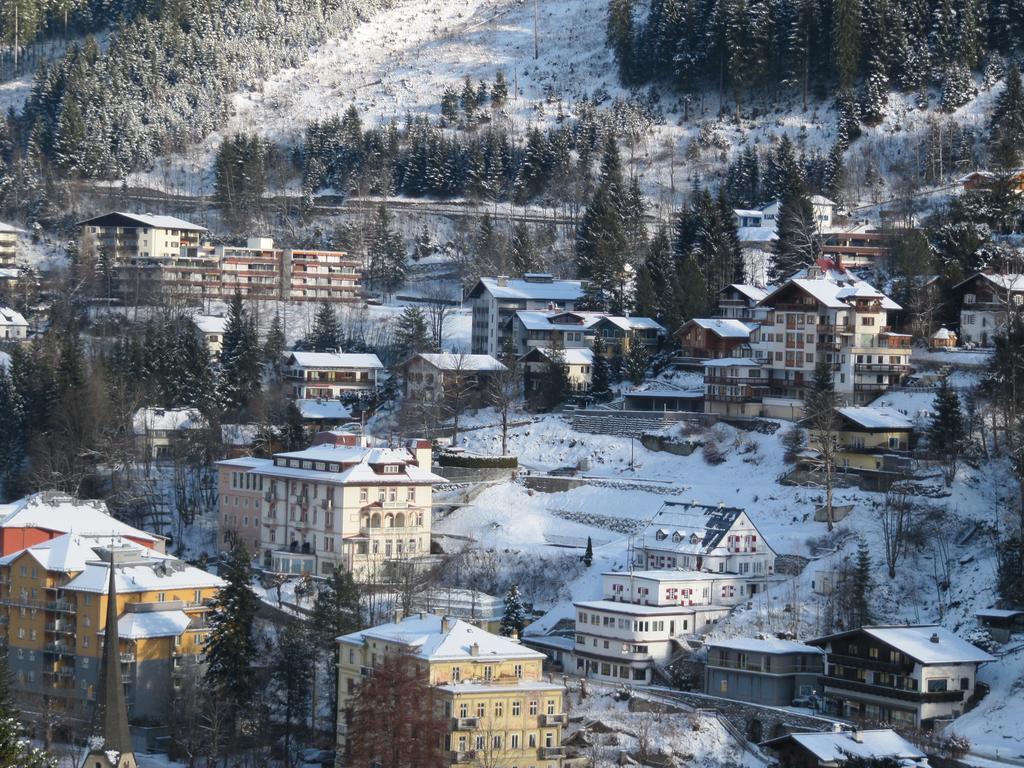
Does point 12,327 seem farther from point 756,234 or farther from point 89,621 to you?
point 89,621

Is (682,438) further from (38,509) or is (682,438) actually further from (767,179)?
(767,179)

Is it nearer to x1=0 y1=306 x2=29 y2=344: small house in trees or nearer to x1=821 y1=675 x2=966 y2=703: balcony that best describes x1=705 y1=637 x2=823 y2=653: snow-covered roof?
x1=821 y1=675 x2=966 y2=703: balcony

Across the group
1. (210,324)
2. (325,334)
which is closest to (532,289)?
(325,334)

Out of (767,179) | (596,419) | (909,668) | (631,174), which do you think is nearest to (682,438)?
(596,419)

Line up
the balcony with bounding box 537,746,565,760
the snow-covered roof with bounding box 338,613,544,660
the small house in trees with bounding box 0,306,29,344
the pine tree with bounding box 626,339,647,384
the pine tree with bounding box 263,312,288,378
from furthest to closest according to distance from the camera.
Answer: the small house in trees with bounding box 0,306,29,344
the pine tree with bounding box 263,312,288,378
the pine tree with bounding box 626,339,647,384
the snow-covered roof with bounding box 338,613,544,660
the balcony with bounding box 537,746,565,760

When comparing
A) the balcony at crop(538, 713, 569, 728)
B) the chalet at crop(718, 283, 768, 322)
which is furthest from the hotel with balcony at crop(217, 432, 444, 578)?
the chalet at crop(718, 283, 768, 322)

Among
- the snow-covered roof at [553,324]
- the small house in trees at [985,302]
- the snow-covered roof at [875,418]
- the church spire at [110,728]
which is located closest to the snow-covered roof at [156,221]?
the snow-covered roof at [553,324]

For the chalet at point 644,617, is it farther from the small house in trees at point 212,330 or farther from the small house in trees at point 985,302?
the small house in trees at point 212,330

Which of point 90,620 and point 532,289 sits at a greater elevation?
point 532,289
